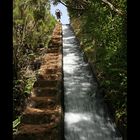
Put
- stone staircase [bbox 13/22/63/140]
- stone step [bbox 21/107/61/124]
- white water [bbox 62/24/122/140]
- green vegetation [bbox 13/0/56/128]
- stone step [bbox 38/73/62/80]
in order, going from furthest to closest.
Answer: stone step [bbox 38/73/62/80] < green vegetation [bbox 13/0/56/128] < white water [bbox 62/24/122/140] < stone step [bbox 21/107/61/124] < stone staircase [bbox 13/22/63/140]

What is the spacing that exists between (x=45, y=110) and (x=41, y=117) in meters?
0.51

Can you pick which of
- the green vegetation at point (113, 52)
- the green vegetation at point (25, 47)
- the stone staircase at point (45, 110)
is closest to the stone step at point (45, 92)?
the stone staircase at point (45, 110)

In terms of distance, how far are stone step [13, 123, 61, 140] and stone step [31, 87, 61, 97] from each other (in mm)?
2209

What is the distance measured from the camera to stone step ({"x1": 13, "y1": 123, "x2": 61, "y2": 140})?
8.77 m

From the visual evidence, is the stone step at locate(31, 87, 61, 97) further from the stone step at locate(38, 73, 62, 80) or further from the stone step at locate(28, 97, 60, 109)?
the stone step at locate(38, 73, 62, 80)

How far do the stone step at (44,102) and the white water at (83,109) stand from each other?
2.63ft

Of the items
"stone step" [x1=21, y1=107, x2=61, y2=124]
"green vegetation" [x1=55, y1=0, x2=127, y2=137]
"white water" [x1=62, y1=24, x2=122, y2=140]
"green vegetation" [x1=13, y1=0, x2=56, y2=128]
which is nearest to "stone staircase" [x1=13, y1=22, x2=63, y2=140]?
"stone step" [x1=21, y1=107, x2=61, y2=124]

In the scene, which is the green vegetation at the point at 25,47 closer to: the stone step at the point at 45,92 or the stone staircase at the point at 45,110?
the stone staircase at the point at 45,110

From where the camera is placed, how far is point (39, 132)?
354 inches

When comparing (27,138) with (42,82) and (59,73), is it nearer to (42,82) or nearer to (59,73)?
(42,82)

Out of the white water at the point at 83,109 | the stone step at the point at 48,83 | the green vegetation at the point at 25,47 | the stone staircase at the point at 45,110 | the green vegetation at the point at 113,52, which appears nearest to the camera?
the stone staircase at the point at 45,110

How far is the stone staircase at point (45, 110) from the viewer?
8.94 meters
